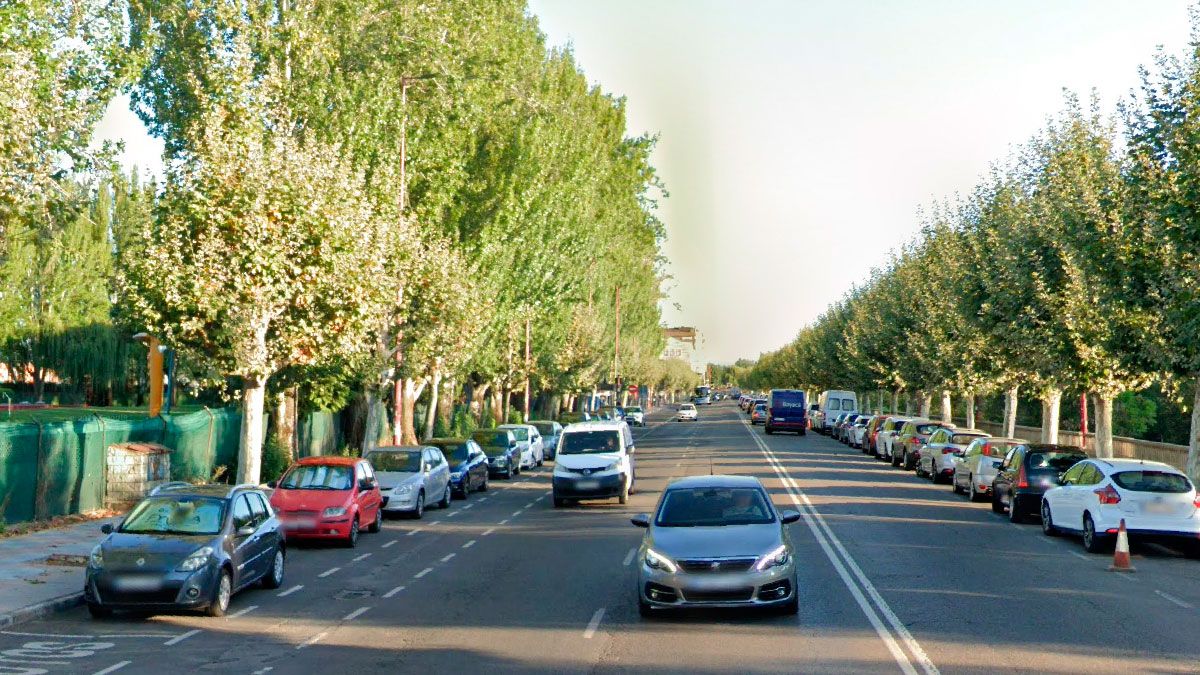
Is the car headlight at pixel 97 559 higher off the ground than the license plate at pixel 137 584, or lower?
higher

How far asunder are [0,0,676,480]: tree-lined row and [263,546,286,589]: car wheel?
307 inches

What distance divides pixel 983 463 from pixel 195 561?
21.0m

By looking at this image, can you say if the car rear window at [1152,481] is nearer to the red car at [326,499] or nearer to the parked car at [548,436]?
the red car at [326,499]

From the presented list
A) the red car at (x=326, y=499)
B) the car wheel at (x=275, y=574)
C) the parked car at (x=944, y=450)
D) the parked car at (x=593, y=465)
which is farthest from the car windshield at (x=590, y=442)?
the car wheel at (x=275, y=574)

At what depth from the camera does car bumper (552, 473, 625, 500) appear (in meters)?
27.9

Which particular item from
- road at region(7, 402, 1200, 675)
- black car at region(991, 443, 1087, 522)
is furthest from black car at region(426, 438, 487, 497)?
black car at region(991, 443, 1087, 522)

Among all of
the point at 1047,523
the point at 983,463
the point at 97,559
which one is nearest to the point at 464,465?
the point at 983,463

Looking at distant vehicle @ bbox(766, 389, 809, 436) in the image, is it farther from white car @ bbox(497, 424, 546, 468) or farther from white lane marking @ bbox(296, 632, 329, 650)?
white lane marking @ bbox(296, 632, 329, 650)

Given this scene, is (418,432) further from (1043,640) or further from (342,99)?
(1043,640)

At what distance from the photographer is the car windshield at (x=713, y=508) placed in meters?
14.2

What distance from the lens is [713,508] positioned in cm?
1452

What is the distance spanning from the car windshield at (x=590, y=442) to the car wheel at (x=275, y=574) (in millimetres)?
12787

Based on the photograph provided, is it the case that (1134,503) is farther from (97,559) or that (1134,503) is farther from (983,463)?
(97,559)

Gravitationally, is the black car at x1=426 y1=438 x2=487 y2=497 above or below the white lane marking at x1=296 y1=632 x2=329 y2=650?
above
